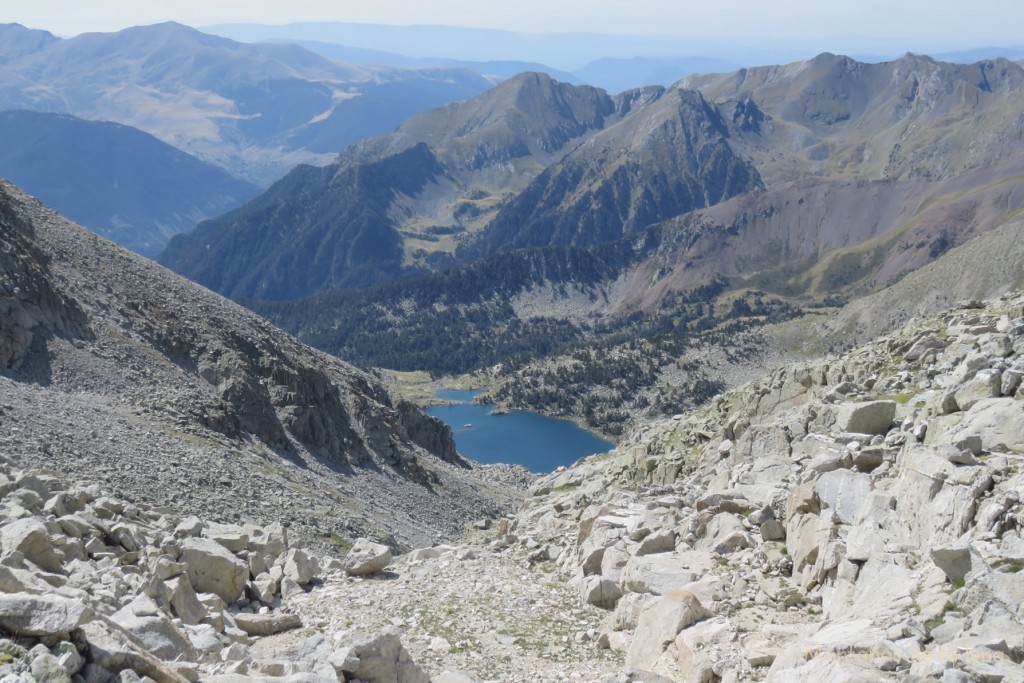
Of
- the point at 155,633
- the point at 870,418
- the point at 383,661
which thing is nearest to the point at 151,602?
the point at 155,633

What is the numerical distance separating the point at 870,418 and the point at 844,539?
11.4m

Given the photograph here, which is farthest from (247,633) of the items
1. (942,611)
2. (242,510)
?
(242,510)

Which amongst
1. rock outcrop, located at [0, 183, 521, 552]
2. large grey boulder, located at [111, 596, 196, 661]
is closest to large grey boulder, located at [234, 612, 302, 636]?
large grey boulder, located at [111, 596, 196, 661]

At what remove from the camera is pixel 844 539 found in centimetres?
2475

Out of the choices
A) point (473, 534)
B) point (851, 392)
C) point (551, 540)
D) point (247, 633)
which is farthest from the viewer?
point (473, 534)

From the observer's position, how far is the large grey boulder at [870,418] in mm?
34594

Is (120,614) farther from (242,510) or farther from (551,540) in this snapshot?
(242,510)

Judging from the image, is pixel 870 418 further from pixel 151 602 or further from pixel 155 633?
pixel 155 633

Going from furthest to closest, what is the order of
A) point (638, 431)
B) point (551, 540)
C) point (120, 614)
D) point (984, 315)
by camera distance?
point (638, 431) → point (984, 315) → point (551, 540) → point (120, 614)

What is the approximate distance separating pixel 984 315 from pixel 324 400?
52.7 meters

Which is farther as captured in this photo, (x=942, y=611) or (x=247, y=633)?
(x=247, y=633)

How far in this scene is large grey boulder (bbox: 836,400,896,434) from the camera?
113 feet

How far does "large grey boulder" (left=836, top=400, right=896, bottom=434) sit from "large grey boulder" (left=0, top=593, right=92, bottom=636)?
2834 centimetres

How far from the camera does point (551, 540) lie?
38750mm
